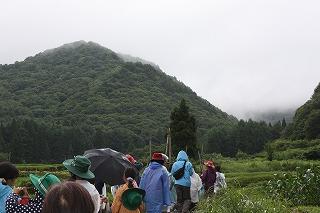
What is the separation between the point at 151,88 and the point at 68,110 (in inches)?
846

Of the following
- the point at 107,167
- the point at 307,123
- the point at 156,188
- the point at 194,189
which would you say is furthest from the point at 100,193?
the point at 307,123

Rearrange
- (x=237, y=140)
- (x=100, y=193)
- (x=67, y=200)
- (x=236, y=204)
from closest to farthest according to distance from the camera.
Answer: (x=67, y=200), (x=236, y=204), (x=100, y=193), (x=237, y=140)

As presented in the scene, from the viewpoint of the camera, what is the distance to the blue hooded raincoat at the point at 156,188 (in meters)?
8.05

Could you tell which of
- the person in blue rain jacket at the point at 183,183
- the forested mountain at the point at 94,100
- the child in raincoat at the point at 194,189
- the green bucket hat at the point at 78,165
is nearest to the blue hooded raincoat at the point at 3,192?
the green bucket hat at the point at 78,165

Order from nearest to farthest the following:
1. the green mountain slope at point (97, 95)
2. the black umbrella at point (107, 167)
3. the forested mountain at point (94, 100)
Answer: the black umbrella at point (107, 167)
the forested mountain at point (94, 100)
the green mountain slope at point (97, 95)

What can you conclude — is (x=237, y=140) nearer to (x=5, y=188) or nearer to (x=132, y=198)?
(x=132, y=198)

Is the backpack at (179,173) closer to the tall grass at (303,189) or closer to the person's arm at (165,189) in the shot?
the person's arm at (165,189)

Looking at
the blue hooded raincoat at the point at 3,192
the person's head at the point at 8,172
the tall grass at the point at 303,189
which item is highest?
the person's head at the point at 8,172

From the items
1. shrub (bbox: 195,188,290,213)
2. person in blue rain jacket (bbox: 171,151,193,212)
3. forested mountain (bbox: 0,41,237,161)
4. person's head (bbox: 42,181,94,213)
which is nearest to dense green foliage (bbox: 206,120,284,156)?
forested mountain (bbox: 0,41,237,161)


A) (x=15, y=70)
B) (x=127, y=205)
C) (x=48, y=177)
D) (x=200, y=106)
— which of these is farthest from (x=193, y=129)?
(x=15, y=70)

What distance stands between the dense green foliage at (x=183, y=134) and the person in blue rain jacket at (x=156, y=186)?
32227 millimetres

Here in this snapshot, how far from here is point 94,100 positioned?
8850cm

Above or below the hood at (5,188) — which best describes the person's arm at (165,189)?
below

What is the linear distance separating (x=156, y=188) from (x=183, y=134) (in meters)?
33.5
